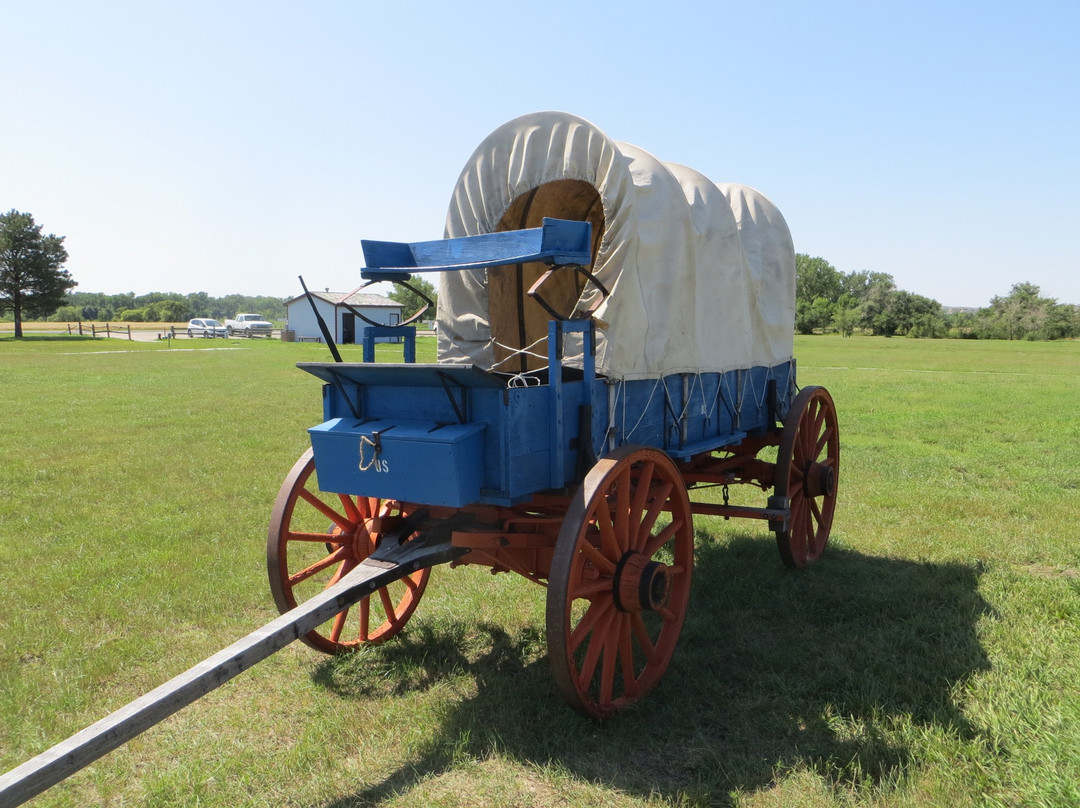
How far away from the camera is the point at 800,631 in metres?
4.91

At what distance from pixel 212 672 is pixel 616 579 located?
1793 mm

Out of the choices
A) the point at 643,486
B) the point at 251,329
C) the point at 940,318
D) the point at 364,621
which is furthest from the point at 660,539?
the point at 940,318

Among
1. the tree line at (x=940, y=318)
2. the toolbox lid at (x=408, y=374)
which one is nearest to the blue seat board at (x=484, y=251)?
the toolbox lid at (x=408, y=374)

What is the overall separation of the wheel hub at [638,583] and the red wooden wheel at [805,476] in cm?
197

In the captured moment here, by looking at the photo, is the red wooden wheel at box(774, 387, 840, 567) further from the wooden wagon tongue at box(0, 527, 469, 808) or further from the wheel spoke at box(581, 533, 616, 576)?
the wooden wagon tongue at box(0, 527, 469, 808)

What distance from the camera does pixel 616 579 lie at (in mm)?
3787

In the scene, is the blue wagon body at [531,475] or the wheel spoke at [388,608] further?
the wheel spoke at [388,608]

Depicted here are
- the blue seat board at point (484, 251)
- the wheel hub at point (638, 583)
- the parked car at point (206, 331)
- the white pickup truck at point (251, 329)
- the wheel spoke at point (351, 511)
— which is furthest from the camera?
the white pickup truck at point (251, 329)

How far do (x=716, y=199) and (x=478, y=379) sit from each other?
2488mm

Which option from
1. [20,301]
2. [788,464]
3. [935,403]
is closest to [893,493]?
[788,464]

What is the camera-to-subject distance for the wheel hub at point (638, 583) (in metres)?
3.78

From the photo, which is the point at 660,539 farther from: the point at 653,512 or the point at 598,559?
the point at 598,559

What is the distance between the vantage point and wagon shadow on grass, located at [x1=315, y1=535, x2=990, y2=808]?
11.3ft

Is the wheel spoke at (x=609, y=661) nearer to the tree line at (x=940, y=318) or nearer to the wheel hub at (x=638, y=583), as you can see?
the wheel hub at (x=638, y=583)
